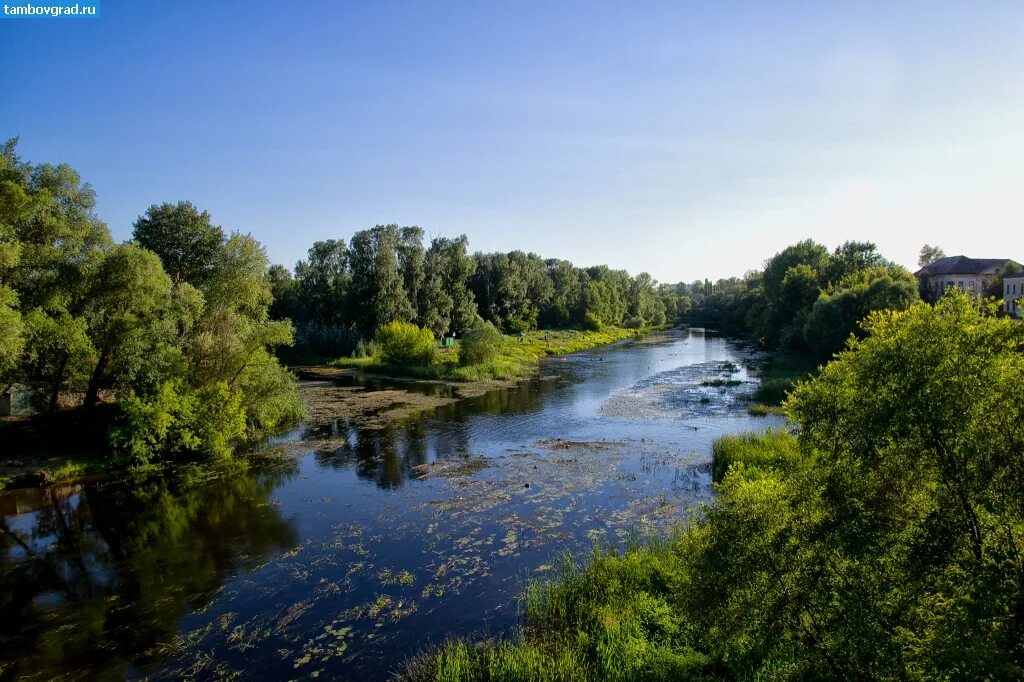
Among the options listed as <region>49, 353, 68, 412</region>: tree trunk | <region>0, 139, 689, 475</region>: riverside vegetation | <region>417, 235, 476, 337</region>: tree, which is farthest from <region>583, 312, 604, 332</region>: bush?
<region>49, 353, 68, 412</region>: tree trunk

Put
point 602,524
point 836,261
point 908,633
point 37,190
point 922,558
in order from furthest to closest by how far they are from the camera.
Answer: point 836,261 < point 37,190 < point 602,524 < point 922,558 < point 908,633

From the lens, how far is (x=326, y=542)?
1883cm

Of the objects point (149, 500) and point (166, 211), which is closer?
point (149, 500)

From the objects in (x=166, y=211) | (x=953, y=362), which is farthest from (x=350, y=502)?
(x=166, y=211)

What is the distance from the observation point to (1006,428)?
8.01 m

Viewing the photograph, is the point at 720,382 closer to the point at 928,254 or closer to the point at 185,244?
the point at 185,244

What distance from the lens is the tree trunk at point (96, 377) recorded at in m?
27.5

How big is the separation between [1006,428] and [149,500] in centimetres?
2651

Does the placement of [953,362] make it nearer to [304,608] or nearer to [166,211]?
[304,608]

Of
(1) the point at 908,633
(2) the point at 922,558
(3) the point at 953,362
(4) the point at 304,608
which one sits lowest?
(4) the point at 304,608

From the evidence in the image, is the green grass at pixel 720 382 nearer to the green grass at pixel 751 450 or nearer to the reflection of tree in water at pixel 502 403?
the reflection of tree in water at pixel 502 403

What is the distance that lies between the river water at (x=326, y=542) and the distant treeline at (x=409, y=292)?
34493 mm

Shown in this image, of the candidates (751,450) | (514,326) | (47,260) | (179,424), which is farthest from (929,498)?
(514,326)

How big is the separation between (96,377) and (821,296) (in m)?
62.7
